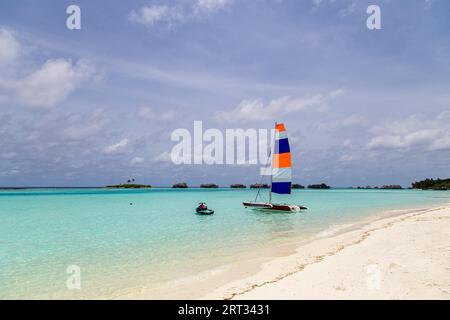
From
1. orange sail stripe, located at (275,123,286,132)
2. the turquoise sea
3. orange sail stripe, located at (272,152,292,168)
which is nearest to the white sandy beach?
the turquoise sea

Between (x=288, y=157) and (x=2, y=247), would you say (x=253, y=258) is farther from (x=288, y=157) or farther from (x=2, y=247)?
(x=288, y=157)

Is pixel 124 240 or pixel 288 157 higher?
pixel 288 157

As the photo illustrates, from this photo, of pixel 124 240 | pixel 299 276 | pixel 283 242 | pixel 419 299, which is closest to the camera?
pixel 419 299

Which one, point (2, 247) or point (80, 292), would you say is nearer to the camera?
point (80, 292)

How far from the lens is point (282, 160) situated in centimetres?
3725

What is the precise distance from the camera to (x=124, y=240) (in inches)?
823

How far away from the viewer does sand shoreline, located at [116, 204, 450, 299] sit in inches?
333

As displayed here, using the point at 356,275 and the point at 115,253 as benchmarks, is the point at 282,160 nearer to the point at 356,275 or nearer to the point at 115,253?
the point at 115,253

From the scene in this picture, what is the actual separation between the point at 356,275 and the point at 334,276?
28.1 inches

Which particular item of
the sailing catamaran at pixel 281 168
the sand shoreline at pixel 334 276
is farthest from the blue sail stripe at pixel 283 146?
the sand shoreline at pixel 334 276

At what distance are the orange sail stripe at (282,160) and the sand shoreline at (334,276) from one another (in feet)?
70.2

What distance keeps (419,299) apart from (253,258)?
8114 millimetres
